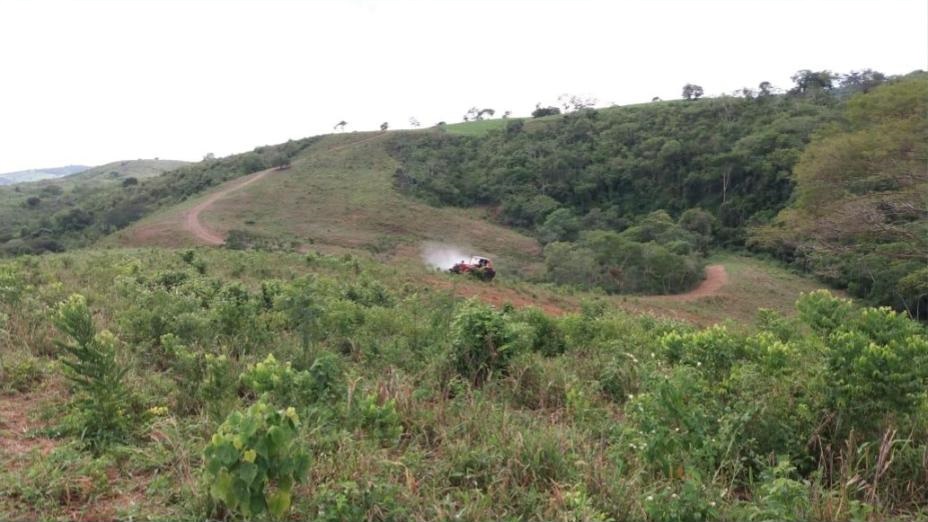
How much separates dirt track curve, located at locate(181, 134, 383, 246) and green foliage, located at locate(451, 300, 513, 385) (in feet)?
90.2

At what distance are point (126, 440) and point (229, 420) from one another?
1564mm

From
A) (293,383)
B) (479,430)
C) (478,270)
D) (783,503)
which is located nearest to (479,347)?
(479,430)

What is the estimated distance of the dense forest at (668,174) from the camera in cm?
2555

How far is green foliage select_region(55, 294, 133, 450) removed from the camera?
3.82 meters

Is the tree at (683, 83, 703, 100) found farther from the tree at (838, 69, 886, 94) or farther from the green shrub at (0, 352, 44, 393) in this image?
the green shrub at (0, 352, 44, 393)

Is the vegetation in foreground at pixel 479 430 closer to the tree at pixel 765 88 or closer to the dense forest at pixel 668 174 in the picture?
the dense forest at pixel 668 174

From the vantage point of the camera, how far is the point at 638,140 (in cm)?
5281

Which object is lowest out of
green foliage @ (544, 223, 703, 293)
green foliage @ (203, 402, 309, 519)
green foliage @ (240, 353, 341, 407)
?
green foliage @ (544, 223, 703, 293)

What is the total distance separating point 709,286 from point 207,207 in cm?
3002

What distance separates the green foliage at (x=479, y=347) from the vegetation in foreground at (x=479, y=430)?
0.05 ft

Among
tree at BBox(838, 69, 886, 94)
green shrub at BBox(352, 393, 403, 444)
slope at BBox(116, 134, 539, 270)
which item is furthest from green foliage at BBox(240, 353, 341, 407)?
tree at BBox(838, 69, 886, 94)

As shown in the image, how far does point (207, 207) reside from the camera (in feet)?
133

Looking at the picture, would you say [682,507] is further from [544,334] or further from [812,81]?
[812,81]

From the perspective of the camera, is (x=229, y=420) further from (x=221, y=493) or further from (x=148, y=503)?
(x=148, y=503)
